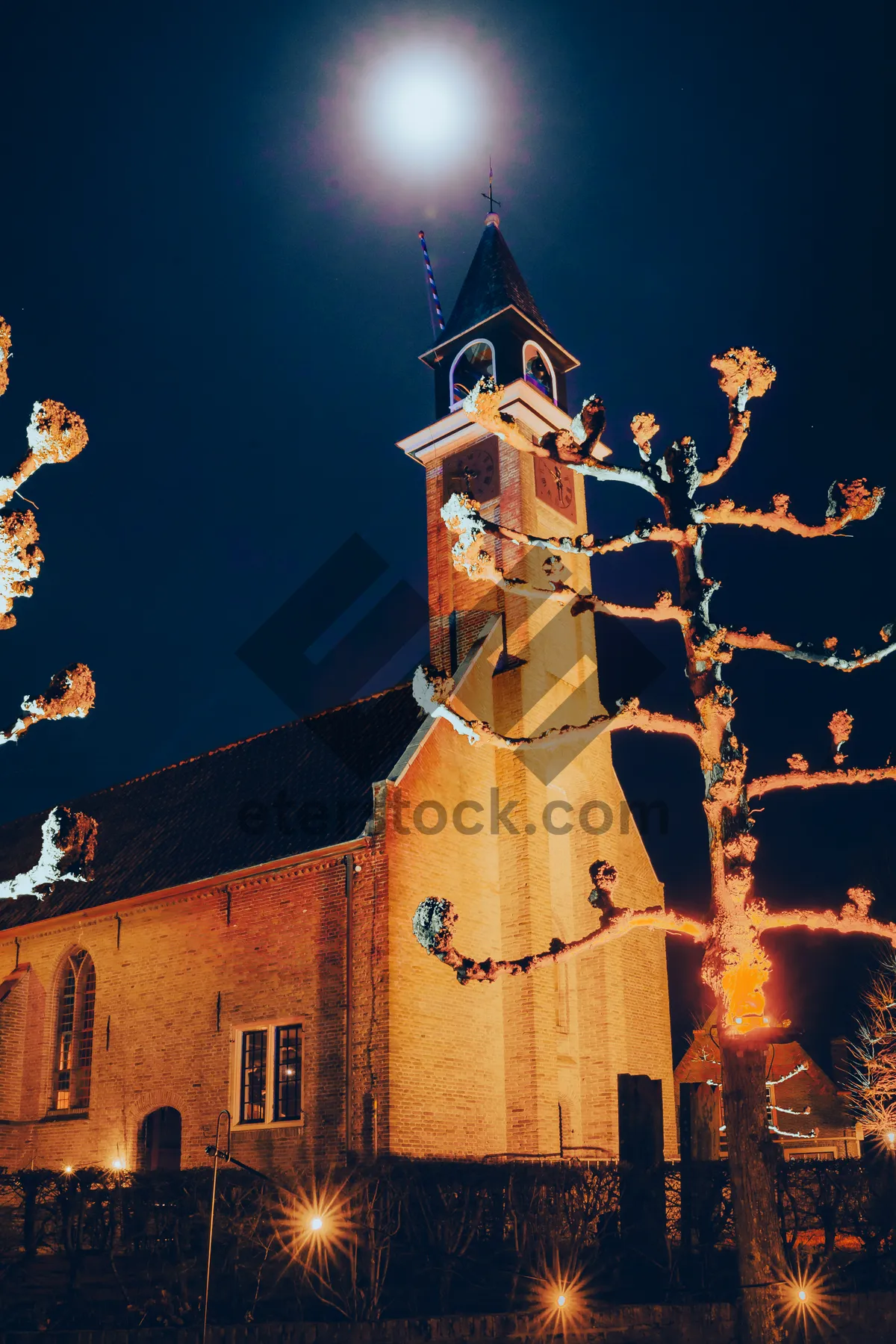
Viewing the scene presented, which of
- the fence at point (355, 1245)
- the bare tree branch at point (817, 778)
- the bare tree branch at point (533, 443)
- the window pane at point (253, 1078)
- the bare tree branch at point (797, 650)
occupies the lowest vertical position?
the fence at point (355, 1245)

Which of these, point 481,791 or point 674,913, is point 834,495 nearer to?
point 674,913

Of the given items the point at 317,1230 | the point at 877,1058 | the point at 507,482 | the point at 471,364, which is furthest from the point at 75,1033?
the point at 877,1058

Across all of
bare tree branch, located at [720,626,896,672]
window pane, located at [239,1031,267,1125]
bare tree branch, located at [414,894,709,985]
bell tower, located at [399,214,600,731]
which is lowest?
window pane, located at [239,1031,267,1125]

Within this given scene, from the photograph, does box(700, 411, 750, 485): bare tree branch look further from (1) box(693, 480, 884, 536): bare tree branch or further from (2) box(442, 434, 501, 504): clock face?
(2) box(442, 434, 501, 504): clock face

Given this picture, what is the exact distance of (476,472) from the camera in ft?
84.9

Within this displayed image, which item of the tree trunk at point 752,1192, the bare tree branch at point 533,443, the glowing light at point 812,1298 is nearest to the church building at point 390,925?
the glowing light at point 812,1298

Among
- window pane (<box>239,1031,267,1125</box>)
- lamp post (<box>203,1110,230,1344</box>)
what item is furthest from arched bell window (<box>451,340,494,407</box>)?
lamp post (<box>203,1110,230,1344</box>)

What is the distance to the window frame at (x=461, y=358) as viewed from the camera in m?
26.5

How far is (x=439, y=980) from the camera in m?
19.1

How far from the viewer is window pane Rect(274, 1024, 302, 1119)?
61.9 ft

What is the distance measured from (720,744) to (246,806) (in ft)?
49.5

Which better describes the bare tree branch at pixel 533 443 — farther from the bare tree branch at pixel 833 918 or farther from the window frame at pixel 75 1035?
the window frame at pixel 75 1035

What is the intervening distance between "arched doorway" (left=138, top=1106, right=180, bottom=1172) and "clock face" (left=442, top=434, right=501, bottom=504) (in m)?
14.7

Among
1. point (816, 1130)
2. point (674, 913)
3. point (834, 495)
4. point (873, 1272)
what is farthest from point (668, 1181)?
point (816, 1130)
